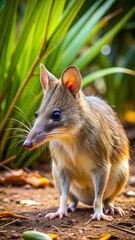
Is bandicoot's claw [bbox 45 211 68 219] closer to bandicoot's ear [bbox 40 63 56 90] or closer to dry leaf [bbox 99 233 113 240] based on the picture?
dry leaf [bbox 99 233 113 240]

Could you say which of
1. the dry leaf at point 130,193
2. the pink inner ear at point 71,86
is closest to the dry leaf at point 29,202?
the dry leaf at point 130,193

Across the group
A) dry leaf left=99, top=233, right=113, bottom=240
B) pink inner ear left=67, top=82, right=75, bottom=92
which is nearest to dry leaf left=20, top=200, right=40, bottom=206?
pink inner ear left=67, top=82, right=75, bottom=92

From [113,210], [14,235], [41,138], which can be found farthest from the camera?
[113,210]

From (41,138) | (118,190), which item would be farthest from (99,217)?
(41,138)

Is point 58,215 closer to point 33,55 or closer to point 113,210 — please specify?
point 113,210

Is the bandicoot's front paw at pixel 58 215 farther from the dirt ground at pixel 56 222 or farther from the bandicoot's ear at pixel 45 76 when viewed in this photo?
the bandicoot's ear at pixel 45 76

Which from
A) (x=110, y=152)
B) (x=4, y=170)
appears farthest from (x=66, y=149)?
(x=4, y=170)
